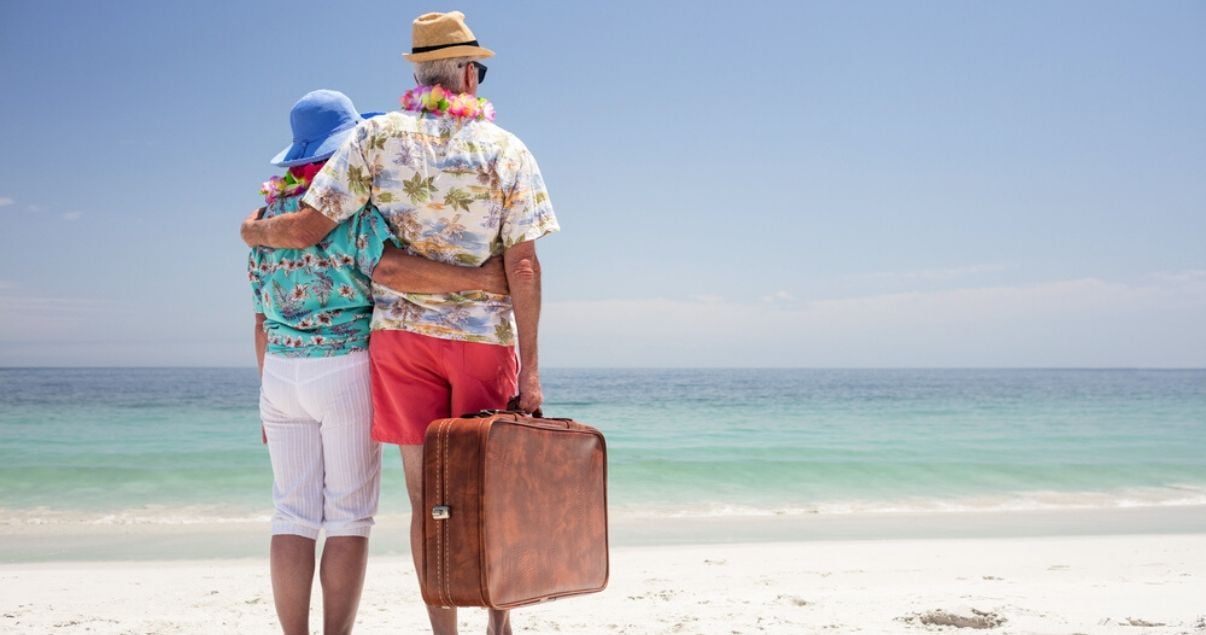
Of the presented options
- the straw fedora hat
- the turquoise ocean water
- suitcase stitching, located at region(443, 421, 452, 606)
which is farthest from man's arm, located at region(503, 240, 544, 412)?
the turquoise ocean water

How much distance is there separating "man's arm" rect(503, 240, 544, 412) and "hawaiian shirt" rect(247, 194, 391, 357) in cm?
34

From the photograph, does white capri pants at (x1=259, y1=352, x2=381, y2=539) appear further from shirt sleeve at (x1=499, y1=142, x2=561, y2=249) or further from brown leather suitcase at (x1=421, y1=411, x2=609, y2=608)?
shirt sleeve at (x1=499, y1=142, x2=561, y2=249)

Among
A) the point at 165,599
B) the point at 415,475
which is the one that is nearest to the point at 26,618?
the point at 165,599

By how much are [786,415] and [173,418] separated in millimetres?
13574

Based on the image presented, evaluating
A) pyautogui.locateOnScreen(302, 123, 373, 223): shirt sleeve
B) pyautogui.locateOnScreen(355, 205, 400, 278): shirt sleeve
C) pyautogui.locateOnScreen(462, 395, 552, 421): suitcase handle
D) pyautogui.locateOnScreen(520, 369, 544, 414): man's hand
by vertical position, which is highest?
pyautogui.locateOnScreen(302, 123, 373, 223): shirt sleeve

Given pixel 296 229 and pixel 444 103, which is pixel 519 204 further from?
pixel 296 229

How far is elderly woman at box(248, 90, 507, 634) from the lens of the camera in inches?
93.4

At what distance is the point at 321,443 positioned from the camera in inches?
98.8

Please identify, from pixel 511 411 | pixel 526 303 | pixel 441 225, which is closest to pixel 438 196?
pixel 441 225

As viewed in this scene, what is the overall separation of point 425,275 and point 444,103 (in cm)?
45

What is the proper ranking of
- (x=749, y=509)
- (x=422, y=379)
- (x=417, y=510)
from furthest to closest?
(x=749, y=509) → (x=422, y=379) → (x=417, y=510)

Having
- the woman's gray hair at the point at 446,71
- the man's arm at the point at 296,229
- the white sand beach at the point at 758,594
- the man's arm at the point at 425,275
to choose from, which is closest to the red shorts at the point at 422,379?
the man's arm at the point at 425,275

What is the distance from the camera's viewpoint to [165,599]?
436cm

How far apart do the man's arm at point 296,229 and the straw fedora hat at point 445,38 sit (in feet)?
1.68
